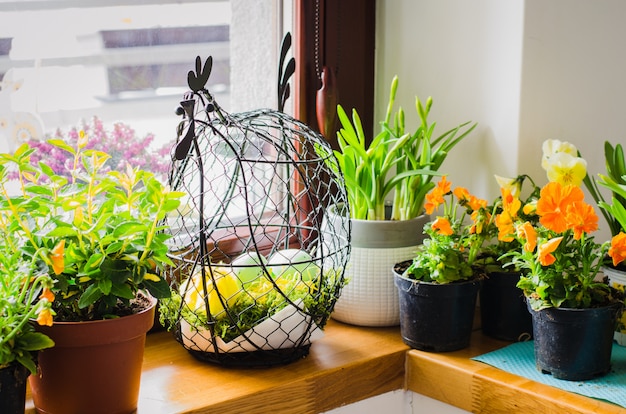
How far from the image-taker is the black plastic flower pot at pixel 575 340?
128 centimetres

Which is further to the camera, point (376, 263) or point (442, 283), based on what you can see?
point (376, 263)

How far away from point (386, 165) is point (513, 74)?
29 centimetres

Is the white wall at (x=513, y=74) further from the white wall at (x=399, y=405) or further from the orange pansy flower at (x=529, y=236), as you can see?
the white wall at (x=399, y=405)

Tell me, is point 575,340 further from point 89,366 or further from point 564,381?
point 89,366

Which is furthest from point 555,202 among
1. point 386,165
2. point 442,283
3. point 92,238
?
point 92,238

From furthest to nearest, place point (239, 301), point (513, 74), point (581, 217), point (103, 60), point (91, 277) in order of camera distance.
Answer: point (513, 74) < point (103, 60) < point (239, 301) < point (581, 217) < point (91, 277)

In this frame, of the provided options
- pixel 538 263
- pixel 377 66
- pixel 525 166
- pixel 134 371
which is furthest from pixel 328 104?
pixel 134 371

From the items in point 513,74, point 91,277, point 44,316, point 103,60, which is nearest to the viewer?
point 44,316

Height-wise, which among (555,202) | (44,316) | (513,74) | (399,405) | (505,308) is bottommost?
(399,405)

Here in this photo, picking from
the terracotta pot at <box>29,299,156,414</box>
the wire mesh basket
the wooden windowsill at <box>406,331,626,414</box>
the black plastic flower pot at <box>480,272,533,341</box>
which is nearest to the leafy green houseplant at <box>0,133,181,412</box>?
the terracotta pot at <box>29,299,156,414</box>

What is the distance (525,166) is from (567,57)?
23cm

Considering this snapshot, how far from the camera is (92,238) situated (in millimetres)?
1128

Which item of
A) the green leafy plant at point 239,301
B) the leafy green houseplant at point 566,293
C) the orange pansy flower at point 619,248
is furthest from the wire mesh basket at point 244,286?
the orange pansy flower at point 619,248

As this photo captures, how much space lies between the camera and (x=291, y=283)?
1.38 m
